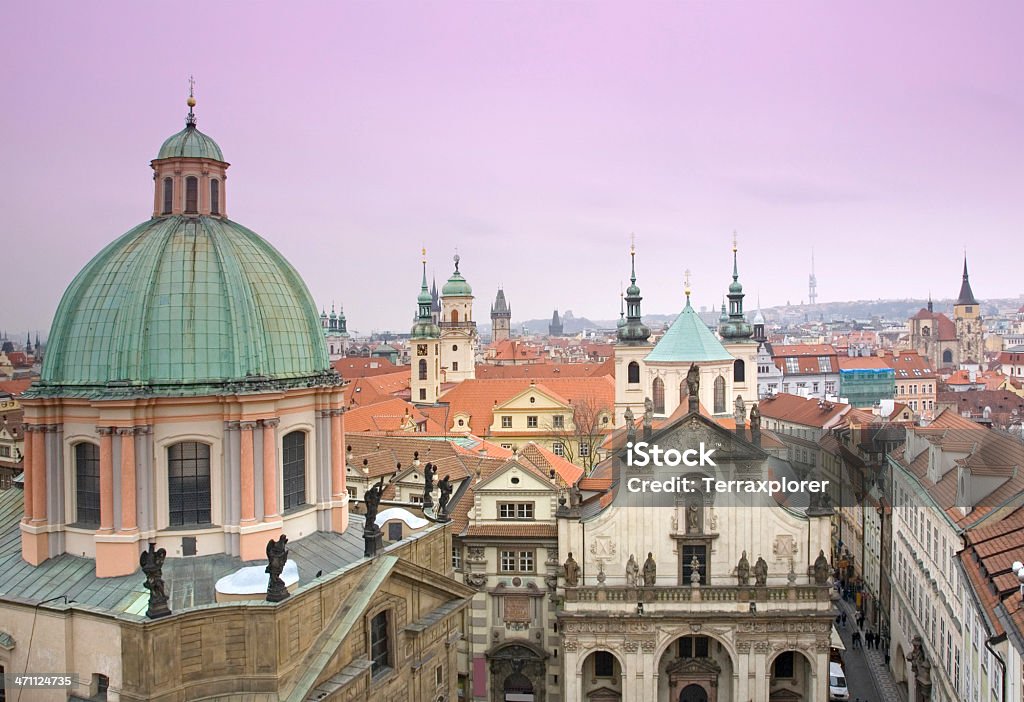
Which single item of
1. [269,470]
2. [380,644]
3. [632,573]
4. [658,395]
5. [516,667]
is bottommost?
[516,667]

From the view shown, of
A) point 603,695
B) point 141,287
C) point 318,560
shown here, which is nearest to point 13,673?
point 318,560

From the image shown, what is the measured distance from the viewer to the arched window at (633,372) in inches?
2859

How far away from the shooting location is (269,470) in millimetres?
24969

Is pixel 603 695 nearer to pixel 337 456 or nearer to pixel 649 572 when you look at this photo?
pixel 649 572

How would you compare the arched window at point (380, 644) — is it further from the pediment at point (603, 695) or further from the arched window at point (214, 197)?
the pediment at point (603, 695)

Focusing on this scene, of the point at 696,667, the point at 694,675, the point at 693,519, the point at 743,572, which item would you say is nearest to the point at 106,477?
the point at 693,519

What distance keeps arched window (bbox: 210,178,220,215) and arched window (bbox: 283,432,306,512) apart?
23.6 ft

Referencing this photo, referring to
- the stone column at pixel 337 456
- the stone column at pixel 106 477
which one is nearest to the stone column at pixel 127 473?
the stone column at pixel 106 477

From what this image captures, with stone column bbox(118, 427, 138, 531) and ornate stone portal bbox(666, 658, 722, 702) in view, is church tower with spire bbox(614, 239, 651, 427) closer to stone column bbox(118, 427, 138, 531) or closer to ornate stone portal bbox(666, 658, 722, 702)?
ornate stone portal bbox(666, 658, 722, 702)

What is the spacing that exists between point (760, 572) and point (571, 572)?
7.58m

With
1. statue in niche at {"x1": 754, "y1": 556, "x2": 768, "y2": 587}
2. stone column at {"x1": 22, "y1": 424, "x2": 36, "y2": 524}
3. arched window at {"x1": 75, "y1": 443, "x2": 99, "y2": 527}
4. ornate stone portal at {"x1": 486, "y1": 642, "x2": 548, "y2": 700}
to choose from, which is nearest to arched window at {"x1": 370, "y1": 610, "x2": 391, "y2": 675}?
arched window at {"x1": 75, "y1": 443, "x2": 99, "y2": 527}

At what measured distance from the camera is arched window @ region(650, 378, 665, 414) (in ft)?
215

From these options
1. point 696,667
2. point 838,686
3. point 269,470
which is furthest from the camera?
point 838,686

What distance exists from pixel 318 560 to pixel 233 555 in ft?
7.86
